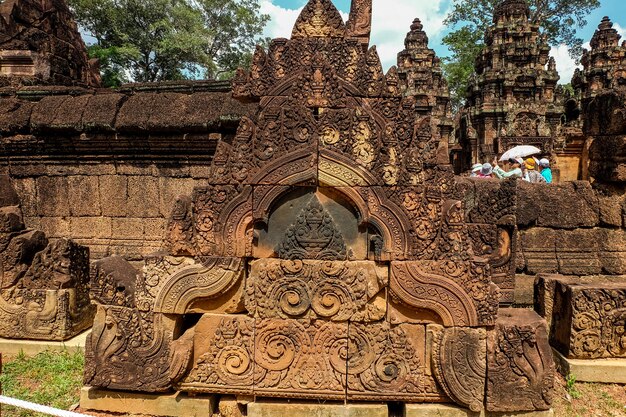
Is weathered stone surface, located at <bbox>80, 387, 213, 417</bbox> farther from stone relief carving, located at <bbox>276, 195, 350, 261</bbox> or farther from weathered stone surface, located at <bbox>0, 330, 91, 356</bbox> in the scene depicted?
weathered stone surface, located at <bbox>0, 330, 91, 356</bbox>

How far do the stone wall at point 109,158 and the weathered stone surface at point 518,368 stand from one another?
407cm

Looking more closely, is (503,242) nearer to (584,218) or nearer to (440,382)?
(584,218)

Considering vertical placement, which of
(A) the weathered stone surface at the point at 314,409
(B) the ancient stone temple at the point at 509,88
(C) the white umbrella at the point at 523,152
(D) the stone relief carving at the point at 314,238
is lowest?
(A) the weathered stone surface at the point at 314,409

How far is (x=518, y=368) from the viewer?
2592mm

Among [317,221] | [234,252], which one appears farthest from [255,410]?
[317,221]

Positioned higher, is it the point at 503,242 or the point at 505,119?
the point at 505,119

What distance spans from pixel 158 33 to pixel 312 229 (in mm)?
25307

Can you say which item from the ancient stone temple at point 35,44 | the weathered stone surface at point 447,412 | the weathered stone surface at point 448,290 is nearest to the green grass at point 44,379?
the weathered stone surface at point 447,412

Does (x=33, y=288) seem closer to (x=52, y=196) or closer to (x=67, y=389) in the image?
(x=67, y=389)

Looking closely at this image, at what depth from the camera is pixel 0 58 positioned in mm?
7348

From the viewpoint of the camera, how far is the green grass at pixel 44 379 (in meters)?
3.04

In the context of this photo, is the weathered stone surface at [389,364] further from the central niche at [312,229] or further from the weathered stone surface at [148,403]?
the weathered stone surface at [148,403]

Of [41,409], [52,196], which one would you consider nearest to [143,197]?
[52,196]

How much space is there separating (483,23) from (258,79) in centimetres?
3126
